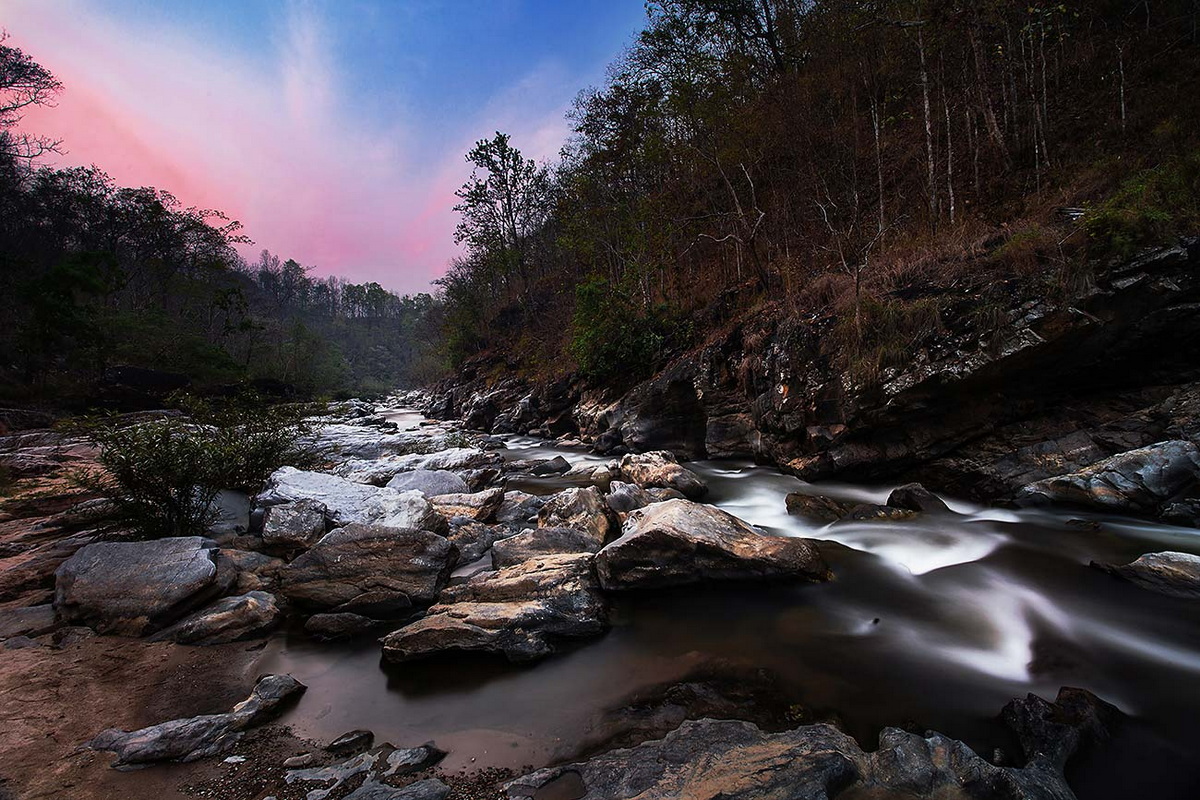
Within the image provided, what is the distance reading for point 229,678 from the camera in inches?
138

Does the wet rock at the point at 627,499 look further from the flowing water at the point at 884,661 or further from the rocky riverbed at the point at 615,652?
the flowing water at the point at 884,661

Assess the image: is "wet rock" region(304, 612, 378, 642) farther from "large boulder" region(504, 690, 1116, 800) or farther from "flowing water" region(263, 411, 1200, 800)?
"large boulder" region(504, 690, 1116, 800)

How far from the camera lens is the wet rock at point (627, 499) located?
708 centimetres

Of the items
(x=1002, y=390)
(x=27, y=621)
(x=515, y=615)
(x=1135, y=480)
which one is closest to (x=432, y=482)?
(x=27, y=621)

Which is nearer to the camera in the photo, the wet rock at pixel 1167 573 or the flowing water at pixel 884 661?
the flowing water at pixel 884 661

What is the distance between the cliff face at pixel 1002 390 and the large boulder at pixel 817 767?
532 centimetres

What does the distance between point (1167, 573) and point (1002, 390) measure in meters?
3.76

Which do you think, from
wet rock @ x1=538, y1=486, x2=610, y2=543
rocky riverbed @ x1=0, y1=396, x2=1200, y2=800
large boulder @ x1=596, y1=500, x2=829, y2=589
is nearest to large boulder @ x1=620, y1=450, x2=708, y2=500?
wet rock @ x1=538, y1=486, x2=610, y2=543

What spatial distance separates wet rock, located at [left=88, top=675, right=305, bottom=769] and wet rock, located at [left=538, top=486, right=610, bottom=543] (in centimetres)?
390

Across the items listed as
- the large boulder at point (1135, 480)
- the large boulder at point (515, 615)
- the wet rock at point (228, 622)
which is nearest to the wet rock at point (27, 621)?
the wet rock at point (228, 622)

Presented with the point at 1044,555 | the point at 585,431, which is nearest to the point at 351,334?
the point at 585,431

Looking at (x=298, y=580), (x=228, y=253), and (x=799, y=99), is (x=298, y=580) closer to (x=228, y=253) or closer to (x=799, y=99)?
(x=799, y=99)

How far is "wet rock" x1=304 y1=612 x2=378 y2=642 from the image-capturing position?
13.7 feet

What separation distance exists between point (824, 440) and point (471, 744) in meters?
7.55
